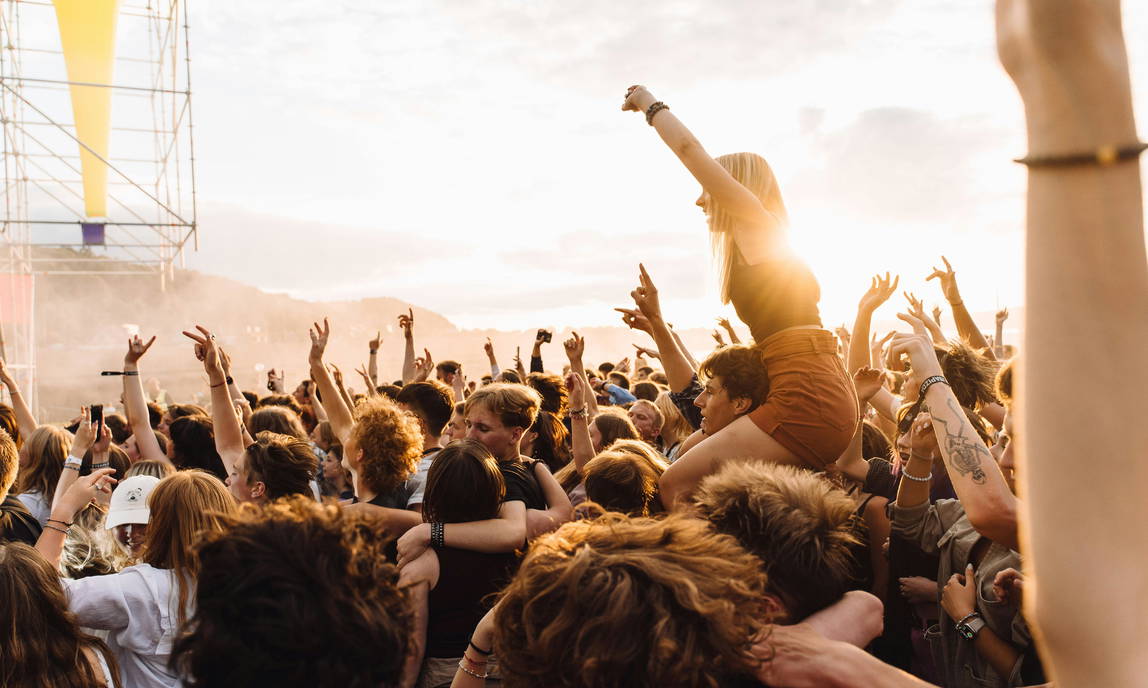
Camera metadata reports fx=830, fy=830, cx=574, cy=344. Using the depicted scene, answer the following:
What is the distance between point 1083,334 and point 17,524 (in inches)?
177

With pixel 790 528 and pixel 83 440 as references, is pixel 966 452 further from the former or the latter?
pixel 83 440

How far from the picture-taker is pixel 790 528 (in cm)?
179

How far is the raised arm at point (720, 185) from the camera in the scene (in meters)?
2.91

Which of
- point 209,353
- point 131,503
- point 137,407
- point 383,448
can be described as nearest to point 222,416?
point 209,353

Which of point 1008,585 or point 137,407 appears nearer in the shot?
point 1008,585

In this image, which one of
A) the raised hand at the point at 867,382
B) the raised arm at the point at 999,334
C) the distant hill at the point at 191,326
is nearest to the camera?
the raised hand at the point at 867,382

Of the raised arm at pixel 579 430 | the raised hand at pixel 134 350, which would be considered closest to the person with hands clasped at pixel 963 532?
the raised arm at pixel 579 430

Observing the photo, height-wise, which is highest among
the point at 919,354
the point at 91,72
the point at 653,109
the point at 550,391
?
the point at 91,72

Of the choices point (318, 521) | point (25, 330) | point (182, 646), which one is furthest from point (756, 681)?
point (25, 330)

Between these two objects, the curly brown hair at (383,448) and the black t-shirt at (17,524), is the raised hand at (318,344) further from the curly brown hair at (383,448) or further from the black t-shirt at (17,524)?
the black t-shirt at (17,524)

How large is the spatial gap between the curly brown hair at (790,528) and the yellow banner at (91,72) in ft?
52.8

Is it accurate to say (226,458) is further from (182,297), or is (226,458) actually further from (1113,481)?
(182,297)

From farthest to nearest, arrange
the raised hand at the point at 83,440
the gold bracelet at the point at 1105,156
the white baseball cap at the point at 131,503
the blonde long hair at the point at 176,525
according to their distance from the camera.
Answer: the raised hand at the point at 83,440 < the white baseball cap at the point at 131,503 < the blonde long hair at the point at 176,525 < the gold bracelet at the point at 1105,156

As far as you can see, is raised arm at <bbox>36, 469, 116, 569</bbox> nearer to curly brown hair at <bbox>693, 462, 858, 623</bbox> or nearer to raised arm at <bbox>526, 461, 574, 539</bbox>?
raised arm at <bbox>526, 461, 574, 539</bbox>
